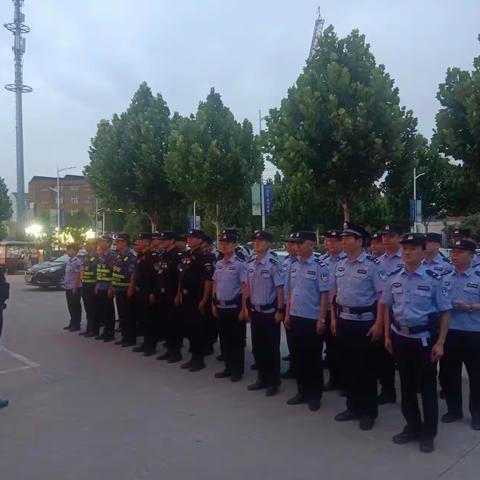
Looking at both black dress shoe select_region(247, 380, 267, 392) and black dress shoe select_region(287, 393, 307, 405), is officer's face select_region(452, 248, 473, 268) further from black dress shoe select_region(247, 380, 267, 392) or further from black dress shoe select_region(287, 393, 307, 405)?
black dress shoe select_region(247, 380, 267, 392)

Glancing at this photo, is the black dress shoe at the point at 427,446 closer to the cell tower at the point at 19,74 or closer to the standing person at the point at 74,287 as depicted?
the standing person at the point at 74,287

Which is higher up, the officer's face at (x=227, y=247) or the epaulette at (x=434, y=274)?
the officer's face at (x=227, y=247)

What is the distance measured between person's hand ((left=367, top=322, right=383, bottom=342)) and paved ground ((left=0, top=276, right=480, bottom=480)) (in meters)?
0.85

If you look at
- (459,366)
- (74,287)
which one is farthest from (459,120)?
(74,287)

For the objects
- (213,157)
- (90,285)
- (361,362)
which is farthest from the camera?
(213,157)

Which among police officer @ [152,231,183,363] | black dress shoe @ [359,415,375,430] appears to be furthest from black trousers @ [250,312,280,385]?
police officer @ [152,231,183,363]

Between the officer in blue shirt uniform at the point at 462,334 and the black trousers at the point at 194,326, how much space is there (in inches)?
132

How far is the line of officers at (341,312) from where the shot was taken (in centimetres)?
485

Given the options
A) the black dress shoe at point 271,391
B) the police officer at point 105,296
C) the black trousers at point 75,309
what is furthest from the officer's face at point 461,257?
the black trousers at point 75,309

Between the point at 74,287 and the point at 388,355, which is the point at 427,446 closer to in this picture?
the point at 388,355

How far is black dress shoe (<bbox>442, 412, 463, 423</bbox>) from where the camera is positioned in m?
5.48

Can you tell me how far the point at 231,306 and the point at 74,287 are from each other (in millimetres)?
4650

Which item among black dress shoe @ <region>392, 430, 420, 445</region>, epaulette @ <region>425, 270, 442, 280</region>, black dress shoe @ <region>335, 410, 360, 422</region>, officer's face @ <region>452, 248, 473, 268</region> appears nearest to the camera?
epaulette @ <region>425, 270, 442, 280</region>

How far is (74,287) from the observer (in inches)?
425
